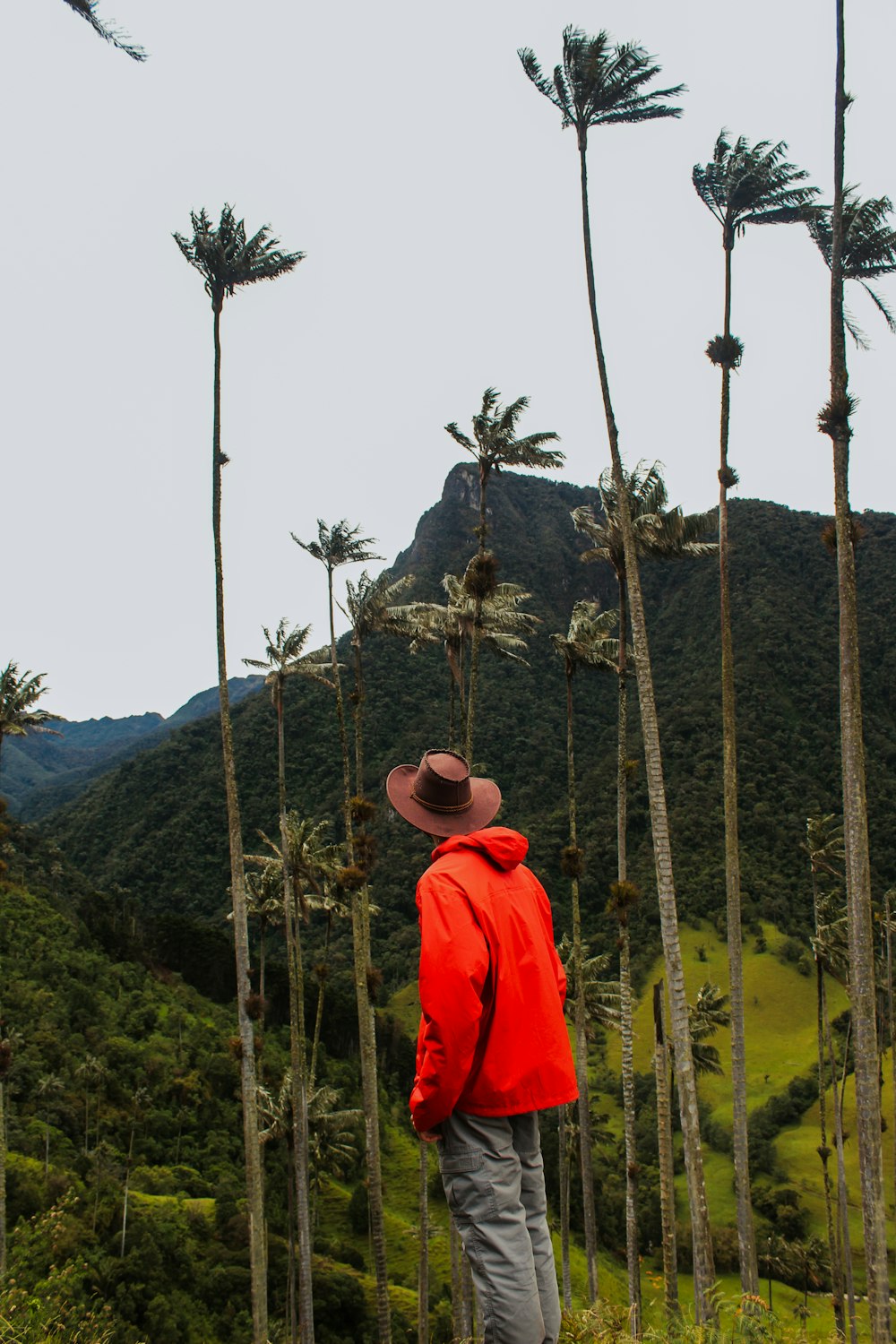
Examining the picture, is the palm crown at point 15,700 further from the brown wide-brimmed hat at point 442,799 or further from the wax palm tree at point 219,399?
the brown wide-brimmed hat at point 442,799

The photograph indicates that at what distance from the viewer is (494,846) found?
131 inches

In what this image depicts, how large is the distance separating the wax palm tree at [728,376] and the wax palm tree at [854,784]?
3.33 m

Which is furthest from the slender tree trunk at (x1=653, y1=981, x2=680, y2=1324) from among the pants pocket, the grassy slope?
the grassy slope

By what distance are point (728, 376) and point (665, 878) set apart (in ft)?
28.6

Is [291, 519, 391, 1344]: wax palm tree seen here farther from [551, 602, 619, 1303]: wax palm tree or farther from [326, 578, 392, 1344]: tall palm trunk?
[551, 602, 619, 1303]: wax palm tree

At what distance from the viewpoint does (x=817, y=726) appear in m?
74.9

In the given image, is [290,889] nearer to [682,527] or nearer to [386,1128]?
[682,527]

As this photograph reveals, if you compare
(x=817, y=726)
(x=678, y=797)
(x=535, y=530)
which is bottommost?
(x=678, y=797)

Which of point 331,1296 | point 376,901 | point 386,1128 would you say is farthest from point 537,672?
point 331,1296

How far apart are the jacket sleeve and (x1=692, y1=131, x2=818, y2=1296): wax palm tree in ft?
37.2

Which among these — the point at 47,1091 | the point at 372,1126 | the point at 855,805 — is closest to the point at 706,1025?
the point at 372,1126

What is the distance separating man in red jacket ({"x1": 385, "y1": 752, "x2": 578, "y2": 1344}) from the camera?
2904 millimetres

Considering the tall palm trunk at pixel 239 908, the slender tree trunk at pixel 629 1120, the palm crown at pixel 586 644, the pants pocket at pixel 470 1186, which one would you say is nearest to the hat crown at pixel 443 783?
the pants pocket at pixel 470 1186

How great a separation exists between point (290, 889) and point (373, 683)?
67.9 m
